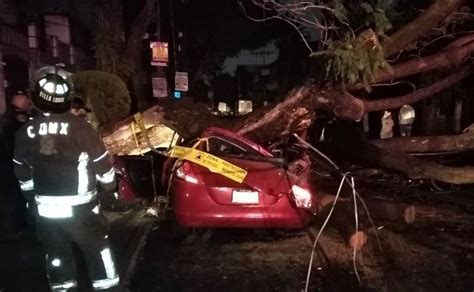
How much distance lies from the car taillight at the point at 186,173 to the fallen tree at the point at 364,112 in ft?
4.61

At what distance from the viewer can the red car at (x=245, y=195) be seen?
704 centimetres

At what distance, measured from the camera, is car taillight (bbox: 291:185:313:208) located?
23.4 ft

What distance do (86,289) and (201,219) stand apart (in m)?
1.91

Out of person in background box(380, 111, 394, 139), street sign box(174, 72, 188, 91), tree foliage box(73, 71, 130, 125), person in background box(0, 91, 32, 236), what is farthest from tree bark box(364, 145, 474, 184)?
street sign box(174, 72, 188, 91)

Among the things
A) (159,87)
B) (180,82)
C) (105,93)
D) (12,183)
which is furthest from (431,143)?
(180,82)

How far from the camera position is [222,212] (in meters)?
7.03

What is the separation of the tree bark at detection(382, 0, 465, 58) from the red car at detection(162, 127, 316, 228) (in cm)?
208

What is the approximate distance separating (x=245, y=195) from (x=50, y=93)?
10.6 feet

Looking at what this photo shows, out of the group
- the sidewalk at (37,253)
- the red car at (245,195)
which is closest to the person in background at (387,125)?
the sidewalk at (37,253)

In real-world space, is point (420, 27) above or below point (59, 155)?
above

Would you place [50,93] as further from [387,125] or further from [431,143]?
[387,125]

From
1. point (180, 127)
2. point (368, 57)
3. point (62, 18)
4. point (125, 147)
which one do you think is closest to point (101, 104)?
point (125, 147)

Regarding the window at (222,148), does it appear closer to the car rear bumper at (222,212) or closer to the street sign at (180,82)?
the car rear bumper at (222,212)

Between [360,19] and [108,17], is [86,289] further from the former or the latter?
[108,17]
